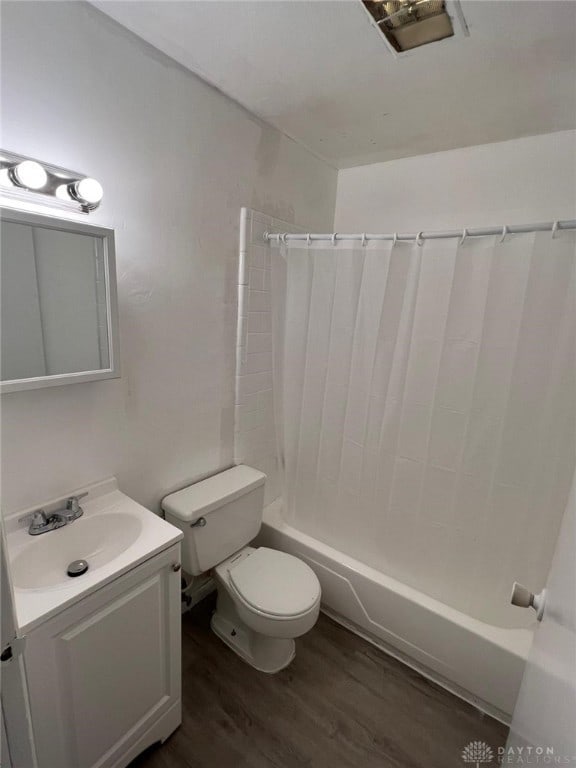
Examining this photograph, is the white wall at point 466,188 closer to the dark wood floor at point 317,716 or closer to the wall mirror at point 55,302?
the wall mirror at point 55,302

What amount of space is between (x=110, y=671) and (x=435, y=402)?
4.65ft

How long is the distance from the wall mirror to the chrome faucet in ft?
1.40

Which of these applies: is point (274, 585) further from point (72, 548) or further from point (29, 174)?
point (29, 174)

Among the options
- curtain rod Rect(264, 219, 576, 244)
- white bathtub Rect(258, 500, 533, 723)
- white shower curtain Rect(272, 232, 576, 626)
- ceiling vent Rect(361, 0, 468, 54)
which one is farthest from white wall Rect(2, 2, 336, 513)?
white bathtub Rect(258, 500, 533, 723)

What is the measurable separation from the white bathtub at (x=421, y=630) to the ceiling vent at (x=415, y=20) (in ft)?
6.71

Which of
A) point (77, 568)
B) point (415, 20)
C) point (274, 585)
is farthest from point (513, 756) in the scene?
point (415, 20)

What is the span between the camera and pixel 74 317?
44.9 inches

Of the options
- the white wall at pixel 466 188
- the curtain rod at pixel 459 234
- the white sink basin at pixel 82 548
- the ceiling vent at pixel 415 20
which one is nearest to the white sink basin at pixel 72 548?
the white sink basin at pixel 82 548

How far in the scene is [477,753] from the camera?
134cm

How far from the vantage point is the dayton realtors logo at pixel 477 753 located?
1.32 meters

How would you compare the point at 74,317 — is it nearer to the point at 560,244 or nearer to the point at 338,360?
the point at 338,360

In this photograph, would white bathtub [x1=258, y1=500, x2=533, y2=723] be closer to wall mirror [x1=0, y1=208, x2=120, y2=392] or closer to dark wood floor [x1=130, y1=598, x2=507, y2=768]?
dark wood floor [x1=130, y1=598, x2=507, y2=768]

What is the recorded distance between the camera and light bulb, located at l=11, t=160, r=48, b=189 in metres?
0.93

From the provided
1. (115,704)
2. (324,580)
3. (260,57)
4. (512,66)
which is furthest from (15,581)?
(512,66)
